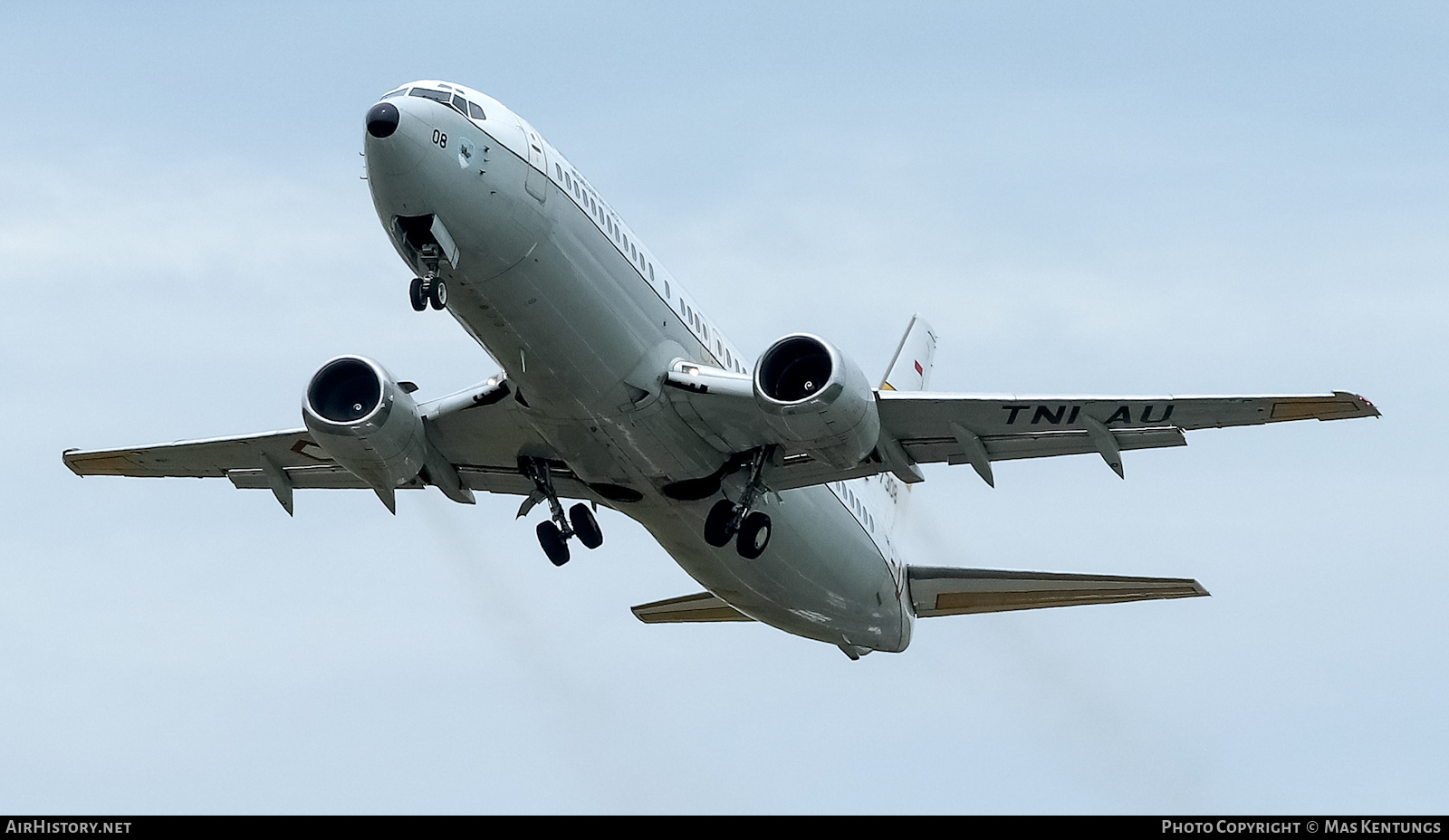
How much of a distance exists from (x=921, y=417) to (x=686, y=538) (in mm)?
4852

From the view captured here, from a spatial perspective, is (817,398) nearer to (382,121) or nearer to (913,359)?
(382,121)

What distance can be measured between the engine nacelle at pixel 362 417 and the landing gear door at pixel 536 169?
4.76m

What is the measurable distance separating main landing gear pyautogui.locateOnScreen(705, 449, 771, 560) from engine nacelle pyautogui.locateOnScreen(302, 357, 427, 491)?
16.6 feet

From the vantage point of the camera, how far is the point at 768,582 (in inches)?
1336

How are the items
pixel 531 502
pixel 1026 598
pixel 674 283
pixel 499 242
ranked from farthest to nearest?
pixel 1026 598 < pixel 531 502 < pixel 674 283 < pixel 499 242

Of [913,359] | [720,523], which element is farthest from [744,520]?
[913,359]

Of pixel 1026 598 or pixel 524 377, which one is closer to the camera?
pixel 524 377

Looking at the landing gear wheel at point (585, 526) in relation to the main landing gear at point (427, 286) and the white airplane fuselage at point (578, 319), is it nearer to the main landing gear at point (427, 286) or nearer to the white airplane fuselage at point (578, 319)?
the white airplane fuselage at point (578, 319)

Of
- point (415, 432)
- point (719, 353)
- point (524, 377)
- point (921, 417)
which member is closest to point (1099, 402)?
point (921, 417)

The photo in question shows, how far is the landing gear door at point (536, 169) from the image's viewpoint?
27469 millimetres

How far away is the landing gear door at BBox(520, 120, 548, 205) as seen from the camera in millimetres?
27469

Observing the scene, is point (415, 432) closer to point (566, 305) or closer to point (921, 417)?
point (566, 305)

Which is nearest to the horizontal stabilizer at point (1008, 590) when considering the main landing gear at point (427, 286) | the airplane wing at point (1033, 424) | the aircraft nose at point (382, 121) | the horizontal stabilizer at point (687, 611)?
the horizontal stabilizer at point (687, 611)

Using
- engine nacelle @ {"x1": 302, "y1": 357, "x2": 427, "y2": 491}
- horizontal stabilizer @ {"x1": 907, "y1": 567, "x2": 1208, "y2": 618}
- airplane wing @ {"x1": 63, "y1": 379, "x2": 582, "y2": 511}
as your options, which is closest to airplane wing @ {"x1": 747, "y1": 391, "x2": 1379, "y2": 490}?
airplane wing @ {"x1": 63, "y1": 379, "x2": 582, "y2": 511}
